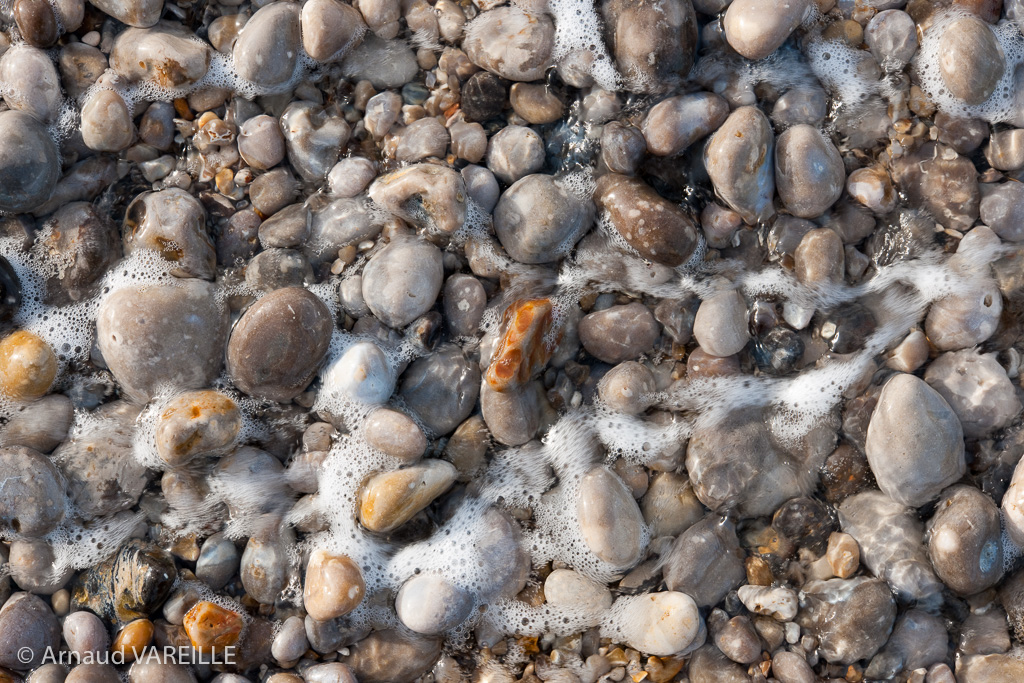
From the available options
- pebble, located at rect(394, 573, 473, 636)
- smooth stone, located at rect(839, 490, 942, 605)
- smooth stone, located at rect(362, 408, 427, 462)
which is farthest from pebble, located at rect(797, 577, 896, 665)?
smooth stone, located at rect(362, 408, 427, 462)

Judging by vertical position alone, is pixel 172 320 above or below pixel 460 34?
below

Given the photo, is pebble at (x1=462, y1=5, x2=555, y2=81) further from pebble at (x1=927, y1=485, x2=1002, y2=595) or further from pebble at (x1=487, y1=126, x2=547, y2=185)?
pebble at (x1=927, y1=485, x2=1002, y2=595)

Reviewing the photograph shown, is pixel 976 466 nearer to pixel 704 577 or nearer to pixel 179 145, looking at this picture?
pixel 704 577

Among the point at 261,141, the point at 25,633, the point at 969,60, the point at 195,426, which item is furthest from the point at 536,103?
the point at 25,633

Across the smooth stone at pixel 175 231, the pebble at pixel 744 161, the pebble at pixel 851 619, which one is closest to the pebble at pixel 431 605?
the pebble at pixel 851 619

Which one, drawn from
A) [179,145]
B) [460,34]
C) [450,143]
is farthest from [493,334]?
[179,145]

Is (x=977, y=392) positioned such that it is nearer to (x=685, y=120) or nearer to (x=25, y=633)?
(x=685, y=120)
